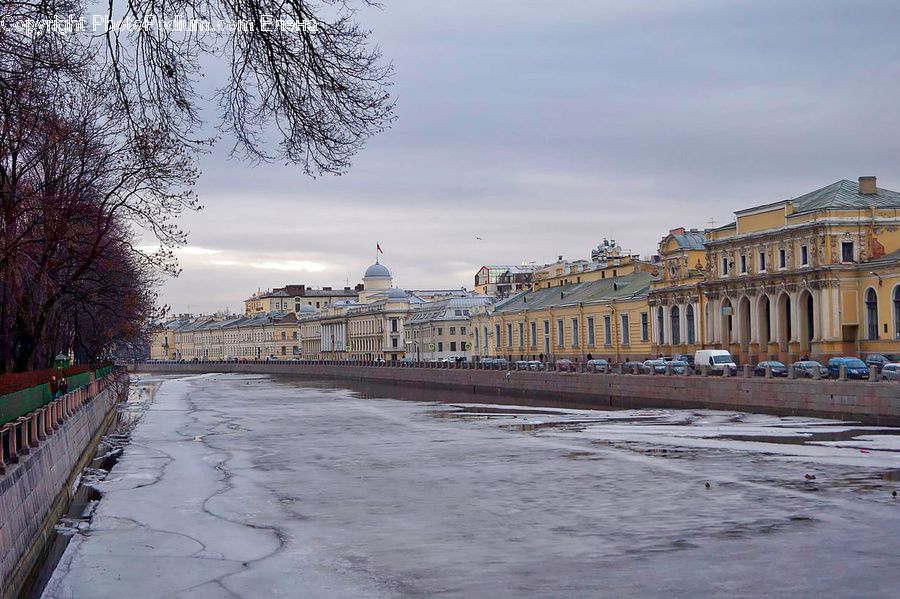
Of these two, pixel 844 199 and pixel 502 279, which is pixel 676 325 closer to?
pixel 844 199

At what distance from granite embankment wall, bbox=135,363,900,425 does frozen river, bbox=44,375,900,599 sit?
1703 mm

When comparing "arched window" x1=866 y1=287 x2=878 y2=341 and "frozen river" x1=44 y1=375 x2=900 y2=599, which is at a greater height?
"arched window" x1=866 y1=287 x2=878 y2=341

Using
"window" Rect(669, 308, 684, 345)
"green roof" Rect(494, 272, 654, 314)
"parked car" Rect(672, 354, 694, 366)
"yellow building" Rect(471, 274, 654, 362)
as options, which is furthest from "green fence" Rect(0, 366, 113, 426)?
"green roof" Rect(494, 272, 654, 314)

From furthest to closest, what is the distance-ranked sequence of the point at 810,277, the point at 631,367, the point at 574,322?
the point at 574,322 < the point at 810,277 < the point at 631,367

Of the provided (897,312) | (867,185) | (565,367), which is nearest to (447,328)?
(565,367)

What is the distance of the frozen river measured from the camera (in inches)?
662

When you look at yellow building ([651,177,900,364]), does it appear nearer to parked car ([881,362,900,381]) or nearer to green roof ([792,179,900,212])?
green roof ([792,179,900,212])

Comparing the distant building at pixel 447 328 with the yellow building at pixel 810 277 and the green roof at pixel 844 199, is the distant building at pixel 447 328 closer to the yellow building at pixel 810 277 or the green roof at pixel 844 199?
the yellow building at pixel 810 277

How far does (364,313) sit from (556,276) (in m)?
63.2

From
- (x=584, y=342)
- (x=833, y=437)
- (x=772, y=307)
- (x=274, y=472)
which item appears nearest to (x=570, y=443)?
(x=833, y=437)

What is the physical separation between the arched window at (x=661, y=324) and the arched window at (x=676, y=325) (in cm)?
87

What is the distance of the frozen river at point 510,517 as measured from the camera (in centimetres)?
1681

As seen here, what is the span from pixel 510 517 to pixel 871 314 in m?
44.1

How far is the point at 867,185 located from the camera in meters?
65.8
